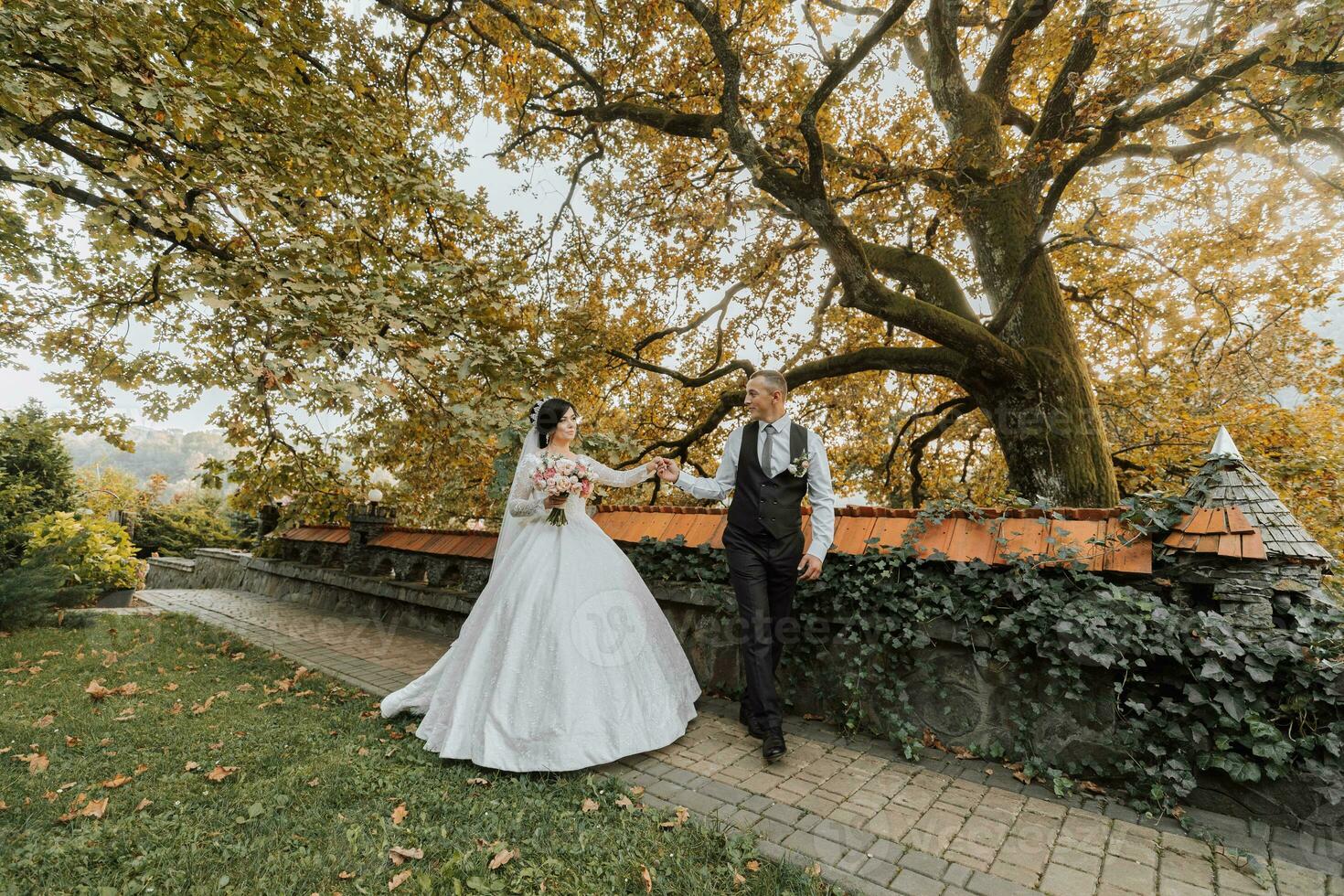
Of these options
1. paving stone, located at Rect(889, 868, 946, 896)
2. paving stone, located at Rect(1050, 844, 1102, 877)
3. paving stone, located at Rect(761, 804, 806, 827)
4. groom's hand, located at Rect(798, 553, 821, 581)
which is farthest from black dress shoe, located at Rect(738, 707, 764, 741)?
paving stone, located at Rect(1050, 844, 1102, 877)

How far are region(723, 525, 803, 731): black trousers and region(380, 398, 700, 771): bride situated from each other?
673 mm

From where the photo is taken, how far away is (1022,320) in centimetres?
766

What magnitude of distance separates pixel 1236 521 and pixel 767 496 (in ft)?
8.59

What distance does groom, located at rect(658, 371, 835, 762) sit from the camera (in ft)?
13.4

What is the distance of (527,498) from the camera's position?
182 inches

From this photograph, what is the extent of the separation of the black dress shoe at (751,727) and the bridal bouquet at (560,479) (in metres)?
1.94

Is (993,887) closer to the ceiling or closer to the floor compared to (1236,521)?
closer to the floor

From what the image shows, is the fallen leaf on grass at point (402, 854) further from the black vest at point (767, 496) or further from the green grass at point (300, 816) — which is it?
the black vest at point (767, 496)

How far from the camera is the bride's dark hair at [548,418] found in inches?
190

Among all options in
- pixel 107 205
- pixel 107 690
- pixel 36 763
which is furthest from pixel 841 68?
pixel 107 690

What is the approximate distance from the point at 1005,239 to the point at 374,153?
784 cm

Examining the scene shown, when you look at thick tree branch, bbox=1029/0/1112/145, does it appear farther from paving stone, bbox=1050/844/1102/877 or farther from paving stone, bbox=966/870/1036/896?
paving stone, bbox=966/870/1036/896

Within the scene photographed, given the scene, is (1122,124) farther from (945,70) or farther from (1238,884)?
(1238,884)

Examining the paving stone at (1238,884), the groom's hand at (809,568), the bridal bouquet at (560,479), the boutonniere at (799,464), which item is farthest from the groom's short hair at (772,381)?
the paving stone at (1238,884)
